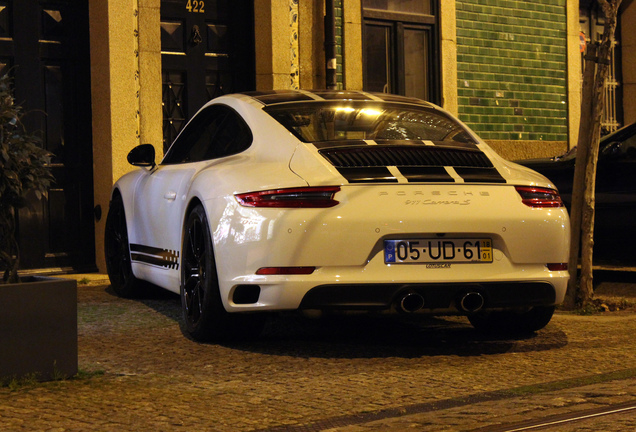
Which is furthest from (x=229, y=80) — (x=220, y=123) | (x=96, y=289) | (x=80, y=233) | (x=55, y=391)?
(x=55, y=391)

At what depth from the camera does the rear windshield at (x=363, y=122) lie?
19.9ft

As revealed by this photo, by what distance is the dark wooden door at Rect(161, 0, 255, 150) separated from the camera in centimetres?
1212

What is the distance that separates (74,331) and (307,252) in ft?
3.99

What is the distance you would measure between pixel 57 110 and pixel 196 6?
7.38 ft

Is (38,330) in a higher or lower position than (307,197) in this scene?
lower

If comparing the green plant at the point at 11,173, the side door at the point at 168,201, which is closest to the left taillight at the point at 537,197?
the side door at the point at 168,201

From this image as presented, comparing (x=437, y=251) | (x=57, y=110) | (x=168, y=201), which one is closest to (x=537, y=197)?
(x=437, y=251)

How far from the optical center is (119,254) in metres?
8.57

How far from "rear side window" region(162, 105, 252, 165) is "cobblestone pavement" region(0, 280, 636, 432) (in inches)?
45.0

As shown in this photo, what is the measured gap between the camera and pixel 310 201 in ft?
17.6

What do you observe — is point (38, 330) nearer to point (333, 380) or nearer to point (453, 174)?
point (333, 380)

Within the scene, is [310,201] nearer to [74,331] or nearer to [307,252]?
[307,252]

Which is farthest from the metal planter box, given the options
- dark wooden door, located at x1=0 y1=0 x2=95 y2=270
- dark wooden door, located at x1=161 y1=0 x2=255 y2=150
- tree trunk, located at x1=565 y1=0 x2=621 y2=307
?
dark wooden door, located at x1=161 y1=0 x2=255 y2=150

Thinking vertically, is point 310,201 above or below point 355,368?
above
